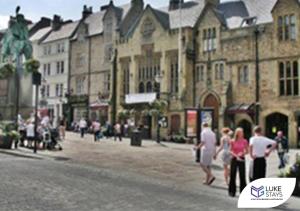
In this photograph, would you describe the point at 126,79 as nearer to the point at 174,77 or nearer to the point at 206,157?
the point at 174,77

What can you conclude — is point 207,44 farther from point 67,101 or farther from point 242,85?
point 67,101

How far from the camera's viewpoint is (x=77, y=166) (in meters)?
18.6

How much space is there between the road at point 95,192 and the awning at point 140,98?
92.9 ft

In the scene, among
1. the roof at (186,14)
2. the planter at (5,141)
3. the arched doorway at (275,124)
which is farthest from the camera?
the roof at (186,14)

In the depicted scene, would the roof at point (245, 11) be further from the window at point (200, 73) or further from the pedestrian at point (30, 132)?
the pedestrian at point (30, 132)

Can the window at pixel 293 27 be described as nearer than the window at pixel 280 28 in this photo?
Yes

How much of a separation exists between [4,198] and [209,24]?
34.2m

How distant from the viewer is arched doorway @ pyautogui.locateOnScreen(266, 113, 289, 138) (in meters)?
37.2

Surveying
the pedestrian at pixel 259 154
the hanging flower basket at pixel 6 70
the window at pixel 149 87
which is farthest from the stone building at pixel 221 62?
the pedestrian at pixel 259 154

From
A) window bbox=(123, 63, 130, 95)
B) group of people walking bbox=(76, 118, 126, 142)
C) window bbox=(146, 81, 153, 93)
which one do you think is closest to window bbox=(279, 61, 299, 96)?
group of people walking bbox=(76, 118, 126, 142)

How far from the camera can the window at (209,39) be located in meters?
41.9

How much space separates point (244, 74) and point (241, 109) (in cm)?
330

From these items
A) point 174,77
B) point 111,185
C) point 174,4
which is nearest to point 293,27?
point 174,77

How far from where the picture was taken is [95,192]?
1212 cm
